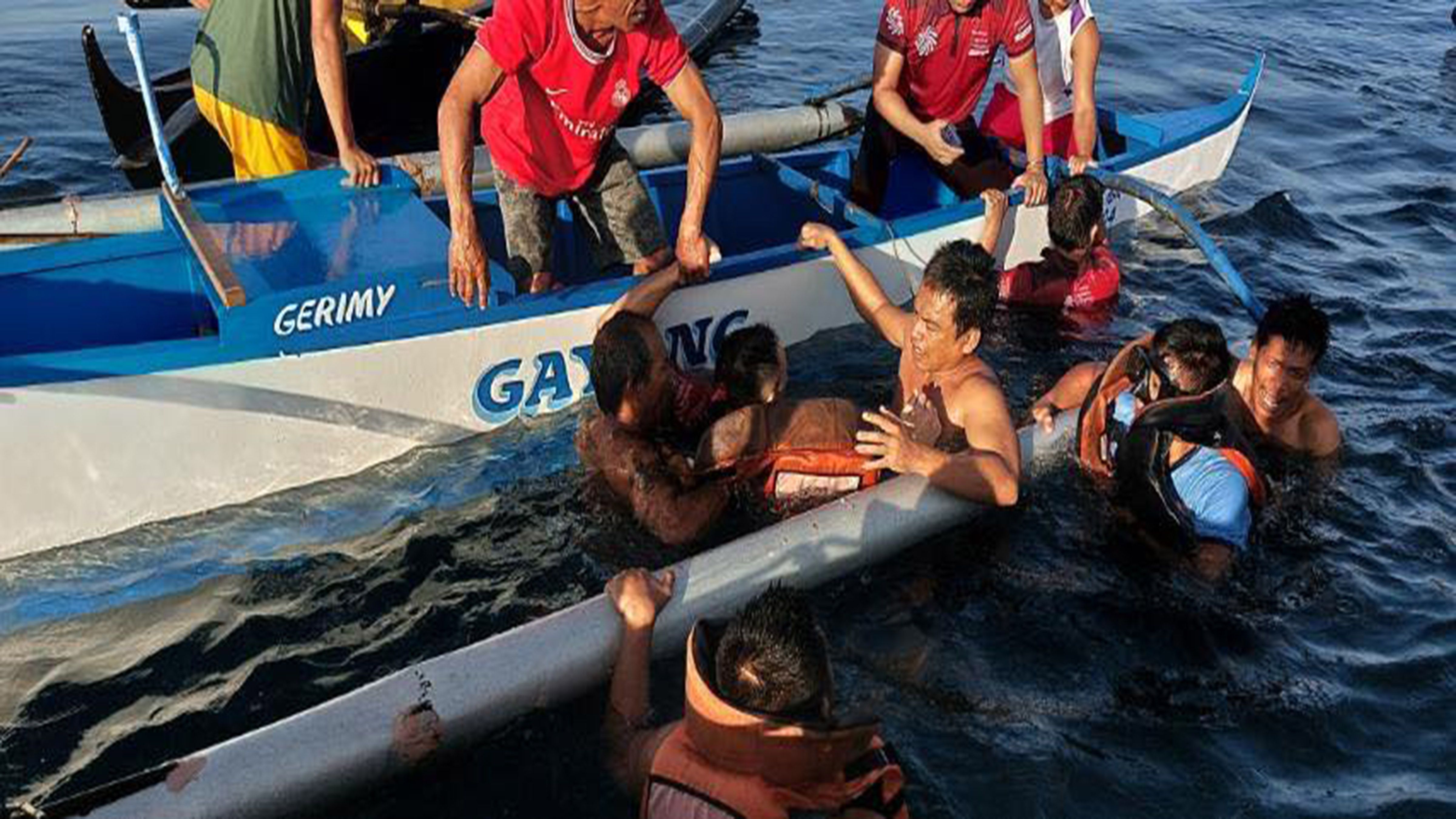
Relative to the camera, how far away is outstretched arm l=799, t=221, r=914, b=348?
601cm

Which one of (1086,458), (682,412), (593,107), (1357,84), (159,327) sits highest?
(593,107)

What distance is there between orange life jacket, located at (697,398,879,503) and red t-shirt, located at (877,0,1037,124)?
296 cm

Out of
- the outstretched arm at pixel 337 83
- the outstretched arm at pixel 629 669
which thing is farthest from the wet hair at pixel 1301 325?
the outstretched arm at pixel 337 83

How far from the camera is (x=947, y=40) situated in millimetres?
7312

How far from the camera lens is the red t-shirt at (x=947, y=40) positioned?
724 centimetres

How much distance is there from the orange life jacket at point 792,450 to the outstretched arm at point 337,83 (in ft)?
7.60

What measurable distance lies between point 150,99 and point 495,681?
310 centimetres

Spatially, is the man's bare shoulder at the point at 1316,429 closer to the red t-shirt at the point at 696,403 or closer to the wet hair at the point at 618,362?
the red t-shirt at the point at 696,403

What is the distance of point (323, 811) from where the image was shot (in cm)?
382

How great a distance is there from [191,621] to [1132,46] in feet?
44.1

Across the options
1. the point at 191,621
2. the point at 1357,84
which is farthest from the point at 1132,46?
the point at 191,621

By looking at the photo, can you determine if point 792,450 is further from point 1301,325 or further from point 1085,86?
point 1085,86

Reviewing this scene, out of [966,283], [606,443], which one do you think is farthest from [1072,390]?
[606,443]

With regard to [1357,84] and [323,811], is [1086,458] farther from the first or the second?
[1357,84]
